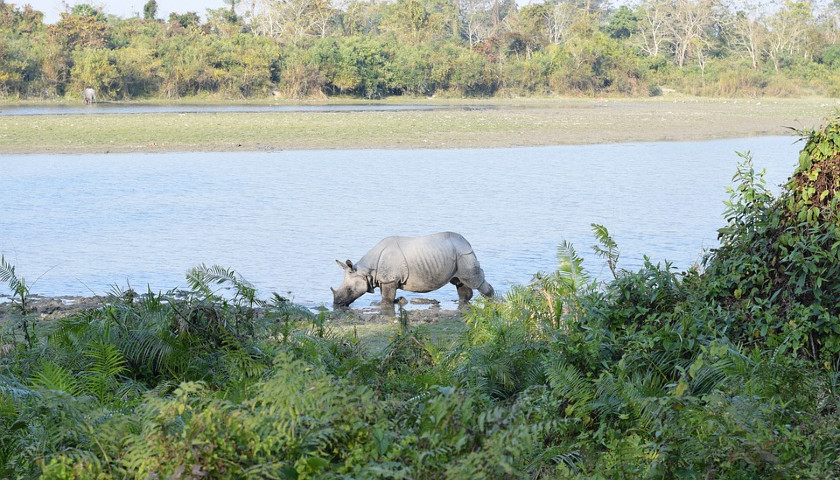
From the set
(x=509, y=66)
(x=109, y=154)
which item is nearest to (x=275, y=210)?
(x=109, y=154)

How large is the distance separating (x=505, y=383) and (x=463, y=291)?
6183 mm

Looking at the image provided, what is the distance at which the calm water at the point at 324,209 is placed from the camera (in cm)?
1502

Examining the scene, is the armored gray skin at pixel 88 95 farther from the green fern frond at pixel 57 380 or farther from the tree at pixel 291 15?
the green fern frond at pixel 57 380

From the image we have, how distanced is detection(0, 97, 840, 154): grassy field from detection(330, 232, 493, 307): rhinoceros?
2040 centimetres

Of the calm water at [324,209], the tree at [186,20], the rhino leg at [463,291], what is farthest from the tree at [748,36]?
the rhino leg at [463,291]

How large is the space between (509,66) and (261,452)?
7138 cm

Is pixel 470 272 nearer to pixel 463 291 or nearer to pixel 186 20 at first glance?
pixel 463 291

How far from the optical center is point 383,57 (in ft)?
239

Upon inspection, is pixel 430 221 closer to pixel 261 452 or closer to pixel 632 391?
pixel 632 391

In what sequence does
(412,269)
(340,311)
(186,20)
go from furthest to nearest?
1. (186,20)
2. (412,269)
3. (340,311)

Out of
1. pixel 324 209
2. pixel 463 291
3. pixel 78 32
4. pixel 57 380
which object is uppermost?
pixel 78 32

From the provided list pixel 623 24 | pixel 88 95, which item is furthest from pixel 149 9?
pixel 623 24

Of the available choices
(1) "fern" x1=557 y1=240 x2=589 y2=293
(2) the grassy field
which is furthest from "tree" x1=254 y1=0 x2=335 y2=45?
(1) "fern" x1=557 y1=240 x2=589 y2=293

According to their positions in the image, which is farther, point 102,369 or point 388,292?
point 388,292
